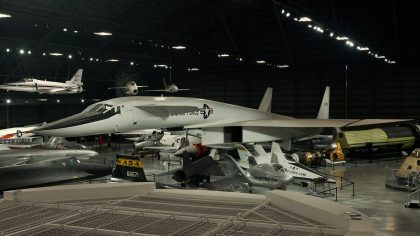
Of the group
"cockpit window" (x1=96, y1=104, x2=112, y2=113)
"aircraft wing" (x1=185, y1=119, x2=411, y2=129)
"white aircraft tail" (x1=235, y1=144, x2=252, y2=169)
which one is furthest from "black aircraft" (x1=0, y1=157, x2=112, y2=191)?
"aircraft wing" (x1=185, y1=119, x2=411, y2=129)

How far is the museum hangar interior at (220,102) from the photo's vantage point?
6.22 metres

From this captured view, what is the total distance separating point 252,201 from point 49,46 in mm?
24615

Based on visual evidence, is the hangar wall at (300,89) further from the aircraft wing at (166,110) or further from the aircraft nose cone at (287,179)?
the aircraft nose cone at (287,179)

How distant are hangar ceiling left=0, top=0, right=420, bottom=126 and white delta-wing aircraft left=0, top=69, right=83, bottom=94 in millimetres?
2287

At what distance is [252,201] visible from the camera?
705 cm

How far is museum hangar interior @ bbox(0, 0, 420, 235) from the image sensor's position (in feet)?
20.4

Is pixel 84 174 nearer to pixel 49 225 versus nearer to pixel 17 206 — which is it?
pixel 17 206

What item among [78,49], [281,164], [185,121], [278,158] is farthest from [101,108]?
[78,49]

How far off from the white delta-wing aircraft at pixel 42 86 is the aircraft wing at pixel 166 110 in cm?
1525

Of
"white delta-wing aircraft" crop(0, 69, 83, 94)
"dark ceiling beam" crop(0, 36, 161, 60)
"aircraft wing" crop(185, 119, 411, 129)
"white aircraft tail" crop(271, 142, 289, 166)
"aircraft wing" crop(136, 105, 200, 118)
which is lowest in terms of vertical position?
"white aircraft tail" crop(271, 142, 289, 166)

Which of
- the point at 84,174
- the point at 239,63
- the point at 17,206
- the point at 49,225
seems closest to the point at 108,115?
the point at 84,174

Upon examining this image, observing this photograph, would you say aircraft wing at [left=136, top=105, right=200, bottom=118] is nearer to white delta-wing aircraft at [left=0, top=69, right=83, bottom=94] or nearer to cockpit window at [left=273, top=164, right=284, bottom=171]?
cockpit window at [left=273, top=164, right=284, bottom=171]

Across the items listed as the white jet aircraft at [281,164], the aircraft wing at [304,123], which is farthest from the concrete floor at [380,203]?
the aircraft wing at [304,123]

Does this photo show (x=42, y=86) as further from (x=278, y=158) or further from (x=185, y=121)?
(x=278, y=158)
